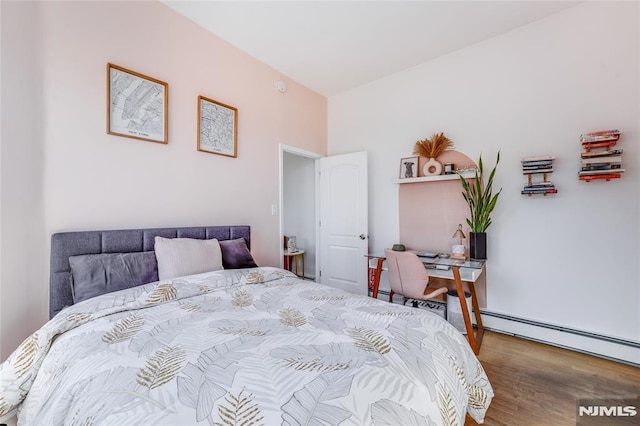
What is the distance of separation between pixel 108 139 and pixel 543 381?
352 centimetres

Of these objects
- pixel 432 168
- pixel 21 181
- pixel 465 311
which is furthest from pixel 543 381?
pixel 21 181

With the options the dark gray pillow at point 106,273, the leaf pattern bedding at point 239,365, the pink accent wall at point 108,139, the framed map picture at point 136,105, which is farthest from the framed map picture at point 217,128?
the leaf pattern bedding at point 239,365

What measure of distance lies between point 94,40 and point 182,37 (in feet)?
2.28

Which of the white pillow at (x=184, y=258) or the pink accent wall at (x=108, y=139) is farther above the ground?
the pink accent wall at (x=108, y=139)

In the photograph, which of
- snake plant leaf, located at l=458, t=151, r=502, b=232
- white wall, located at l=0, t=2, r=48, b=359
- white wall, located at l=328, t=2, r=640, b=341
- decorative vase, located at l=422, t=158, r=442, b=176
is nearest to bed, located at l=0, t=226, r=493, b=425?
white wall, located at l=0, t=2, r=48, b=359

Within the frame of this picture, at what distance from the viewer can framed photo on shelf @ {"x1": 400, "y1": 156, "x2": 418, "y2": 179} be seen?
10.5 ft

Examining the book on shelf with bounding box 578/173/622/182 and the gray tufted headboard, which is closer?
the gray tufted headboard

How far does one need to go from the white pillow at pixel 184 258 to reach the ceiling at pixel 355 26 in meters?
1.96

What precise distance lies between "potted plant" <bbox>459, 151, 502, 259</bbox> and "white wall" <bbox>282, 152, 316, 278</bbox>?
2.15 metres

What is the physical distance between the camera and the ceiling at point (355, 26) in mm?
2299

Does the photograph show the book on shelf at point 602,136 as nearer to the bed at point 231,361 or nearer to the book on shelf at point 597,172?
the book on shelf at point 597,172

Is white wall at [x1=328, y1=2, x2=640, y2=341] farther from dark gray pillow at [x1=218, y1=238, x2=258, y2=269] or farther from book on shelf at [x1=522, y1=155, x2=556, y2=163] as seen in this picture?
dark gray pillow at [x1=218, y1=238, x2=258, y2=269]

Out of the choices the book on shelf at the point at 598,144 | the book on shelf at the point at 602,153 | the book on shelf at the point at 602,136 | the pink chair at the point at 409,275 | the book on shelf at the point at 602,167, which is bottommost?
the pink chair at the point at 409,275

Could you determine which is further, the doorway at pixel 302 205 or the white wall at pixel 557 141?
the doorway at pixel 302 205
